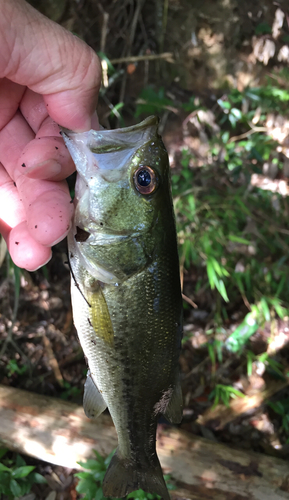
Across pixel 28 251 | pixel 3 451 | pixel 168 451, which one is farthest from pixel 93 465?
pixel 28 251

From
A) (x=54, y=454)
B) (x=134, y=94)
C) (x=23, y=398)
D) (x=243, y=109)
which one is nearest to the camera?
(x=54, y=454)

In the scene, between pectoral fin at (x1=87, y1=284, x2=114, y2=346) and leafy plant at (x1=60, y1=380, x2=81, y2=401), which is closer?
pectoral fin at (x1=87, y1=284, x2=114, y2=346)

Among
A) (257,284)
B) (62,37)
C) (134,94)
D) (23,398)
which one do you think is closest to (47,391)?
(23,398)

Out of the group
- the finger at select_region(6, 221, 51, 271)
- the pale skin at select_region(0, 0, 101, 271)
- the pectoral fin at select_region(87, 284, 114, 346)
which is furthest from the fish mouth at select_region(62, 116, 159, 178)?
the pectoral fin at select_region(87, 284, 114, 346)

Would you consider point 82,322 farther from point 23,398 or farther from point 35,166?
point 23,398

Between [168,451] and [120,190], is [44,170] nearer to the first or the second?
[120,190]

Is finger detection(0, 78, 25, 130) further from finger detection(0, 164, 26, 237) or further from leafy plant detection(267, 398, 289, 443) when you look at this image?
leafy plant detection(267, 398, 289, 443)
